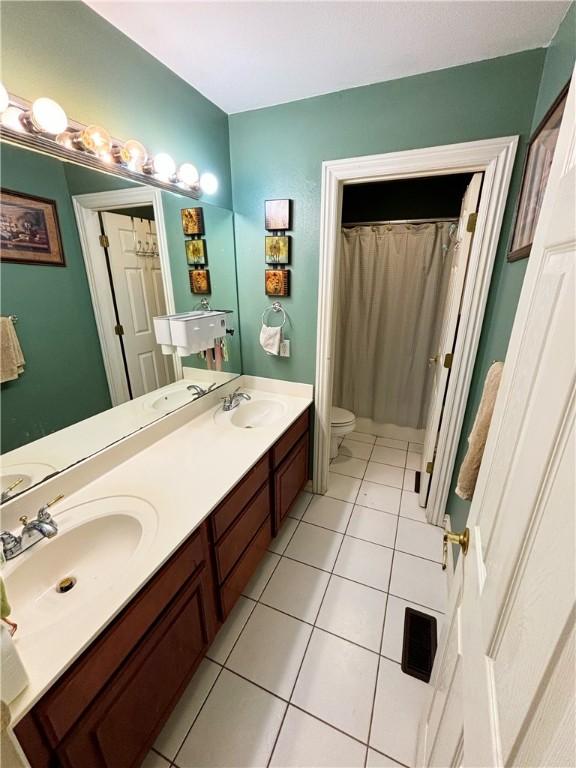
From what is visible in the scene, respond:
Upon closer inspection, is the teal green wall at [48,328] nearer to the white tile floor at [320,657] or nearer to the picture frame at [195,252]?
the picture frame at [195,252]

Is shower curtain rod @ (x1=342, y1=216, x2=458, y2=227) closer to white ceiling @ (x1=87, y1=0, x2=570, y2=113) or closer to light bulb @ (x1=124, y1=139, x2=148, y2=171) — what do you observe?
white ceiling @ (x1=87, y1=0, x2=570, y2=113)

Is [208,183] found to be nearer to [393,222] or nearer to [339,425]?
[393,222]

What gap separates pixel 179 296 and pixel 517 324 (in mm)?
1451

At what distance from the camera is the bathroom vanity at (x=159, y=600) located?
2.20 feet

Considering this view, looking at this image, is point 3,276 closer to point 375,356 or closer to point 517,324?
point 517,324

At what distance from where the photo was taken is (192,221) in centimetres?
165

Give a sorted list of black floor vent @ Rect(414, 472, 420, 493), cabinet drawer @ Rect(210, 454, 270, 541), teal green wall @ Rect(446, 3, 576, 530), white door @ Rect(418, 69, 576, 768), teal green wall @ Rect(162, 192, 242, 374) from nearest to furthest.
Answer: white door @ Rect(418, 69, 576, 768)
teal green wall @ Rect(446, 3, 576, 530)
cabinet drawer @ Rect(210, 454, 270, 541)
teal green wall @ Rect(162, 192, 242, 374)
black floor vent @ Rect(414, 472, 420, 493)

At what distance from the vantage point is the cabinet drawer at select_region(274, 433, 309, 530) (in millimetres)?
1698

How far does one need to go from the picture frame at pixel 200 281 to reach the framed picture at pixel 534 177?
149 cm

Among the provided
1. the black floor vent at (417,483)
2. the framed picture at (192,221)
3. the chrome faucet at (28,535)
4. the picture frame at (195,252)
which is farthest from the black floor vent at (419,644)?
the framed picture at (192,221)

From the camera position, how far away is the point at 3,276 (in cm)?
89

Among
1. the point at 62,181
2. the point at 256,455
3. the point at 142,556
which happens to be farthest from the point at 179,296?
the point at 142,556

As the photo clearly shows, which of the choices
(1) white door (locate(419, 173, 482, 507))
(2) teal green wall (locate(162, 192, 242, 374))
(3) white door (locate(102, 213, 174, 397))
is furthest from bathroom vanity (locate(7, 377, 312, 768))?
(1) white door (locate(419, 173, 482, 507))

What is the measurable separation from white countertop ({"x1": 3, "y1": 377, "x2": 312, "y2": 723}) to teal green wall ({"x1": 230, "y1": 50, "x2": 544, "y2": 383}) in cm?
65
